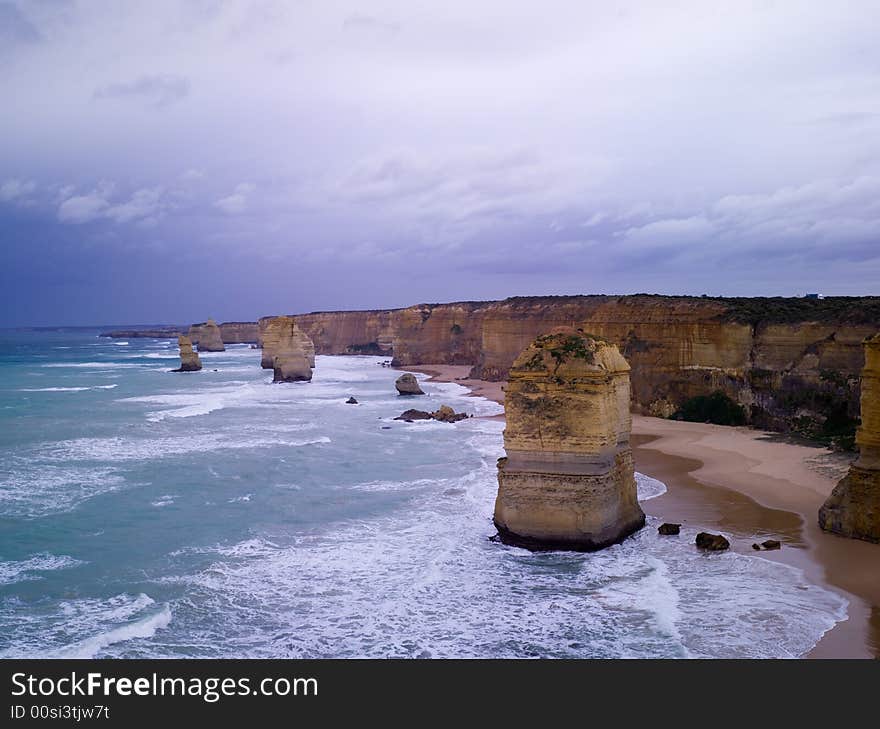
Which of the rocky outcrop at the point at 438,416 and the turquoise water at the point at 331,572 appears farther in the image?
the rocky outcrop at the point at 438,416

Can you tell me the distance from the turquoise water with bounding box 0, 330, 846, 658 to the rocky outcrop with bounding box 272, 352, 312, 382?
28.7 metres

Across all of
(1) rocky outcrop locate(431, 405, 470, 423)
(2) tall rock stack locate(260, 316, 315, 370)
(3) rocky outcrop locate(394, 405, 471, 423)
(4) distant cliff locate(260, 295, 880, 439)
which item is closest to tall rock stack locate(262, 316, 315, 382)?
(2) tall rock stack locate(260, 316, 315, 370)

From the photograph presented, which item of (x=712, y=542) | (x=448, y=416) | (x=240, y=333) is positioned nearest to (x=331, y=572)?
(x=712, y=542)

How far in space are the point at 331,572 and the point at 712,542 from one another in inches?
257

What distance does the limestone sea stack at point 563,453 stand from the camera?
12594 mm

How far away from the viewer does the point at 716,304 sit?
3042 centimetres

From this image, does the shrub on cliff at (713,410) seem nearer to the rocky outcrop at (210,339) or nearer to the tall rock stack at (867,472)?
the tall rock stack at (867,472)

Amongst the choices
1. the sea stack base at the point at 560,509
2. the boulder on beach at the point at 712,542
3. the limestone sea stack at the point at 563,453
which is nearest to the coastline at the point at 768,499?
the boulder on beach at the point at 712,542

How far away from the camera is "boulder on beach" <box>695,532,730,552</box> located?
41.9ft

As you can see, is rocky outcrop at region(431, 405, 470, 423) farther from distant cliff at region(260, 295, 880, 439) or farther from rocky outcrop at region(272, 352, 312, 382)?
rocky outcrop at region(272, 352, 312, 382)

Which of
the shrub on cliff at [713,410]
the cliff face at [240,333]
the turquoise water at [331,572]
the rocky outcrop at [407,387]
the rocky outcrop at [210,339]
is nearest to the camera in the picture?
the turquoise water at [331,572]

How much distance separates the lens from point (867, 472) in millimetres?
12641

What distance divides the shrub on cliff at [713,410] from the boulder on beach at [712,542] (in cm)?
1509
